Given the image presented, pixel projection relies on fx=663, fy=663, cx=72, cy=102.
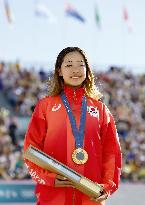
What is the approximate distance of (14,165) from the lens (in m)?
11.5

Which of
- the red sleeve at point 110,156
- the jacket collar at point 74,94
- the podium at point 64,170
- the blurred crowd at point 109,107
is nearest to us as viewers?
the podium at point 64,170

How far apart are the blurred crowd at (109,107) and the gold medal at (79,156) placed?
7.66m

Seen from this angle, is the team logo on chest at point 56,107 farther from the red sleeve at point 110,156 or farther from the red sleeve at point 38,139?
the red sleeve at point 110,156

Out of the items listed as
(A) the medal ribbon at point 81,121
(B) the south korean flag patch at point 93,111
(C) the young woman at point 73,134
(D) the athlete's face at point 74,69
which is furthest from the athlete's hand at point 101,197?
(D) the athlete's face at point 74,69

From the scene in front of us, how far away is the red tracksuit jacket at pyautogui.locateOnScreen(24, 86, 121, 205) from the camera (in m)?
3.36

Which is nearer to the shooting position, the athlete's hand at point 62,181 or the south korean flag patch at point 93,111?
the athlete's hand at point 62,181

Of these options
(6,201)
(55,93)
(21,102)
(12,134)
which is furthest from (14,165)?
(55,93)

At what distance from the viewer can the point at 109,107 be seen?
13320mm

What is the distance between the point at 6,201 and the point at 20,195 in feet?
0.73

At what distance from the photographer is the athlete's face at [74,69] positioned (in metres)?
3.52

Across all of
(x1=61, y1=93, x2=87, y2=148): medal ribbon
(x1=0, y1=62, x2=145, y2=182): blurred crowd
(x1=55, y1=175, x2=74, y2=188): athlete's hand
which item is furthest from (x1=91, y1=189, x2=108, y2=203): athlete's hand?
(x1=0, y1=62, x2=145, y2=182): blurred crowd

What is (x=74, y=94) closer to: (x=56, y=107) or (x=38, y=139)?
(x=56, y=107)

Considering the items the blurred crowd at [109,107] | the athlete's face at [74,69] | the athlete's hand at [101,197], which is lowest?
the blurred crowd at [109,107]

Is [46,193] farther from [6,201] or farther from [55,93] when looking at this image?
[6,201]
